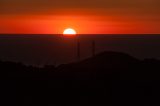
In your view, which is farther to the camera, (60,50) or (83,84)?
(60,50)

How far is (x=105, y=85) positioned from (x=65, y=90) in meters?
1.96

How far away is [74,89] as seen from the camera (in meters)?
29.0

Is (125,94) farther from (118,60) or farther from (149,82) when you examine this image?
(118,60)

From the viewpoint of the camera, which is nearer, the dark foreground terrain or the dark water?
the dark foreground terrain

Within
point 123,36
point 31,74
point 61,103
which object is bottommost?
point 61,103

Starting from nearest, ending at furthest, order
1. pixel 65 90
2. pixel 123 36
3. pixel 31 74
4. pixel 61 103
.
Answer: pixel 61 103 → pixel 65 90 → pixel 31 74 → pixel 123 36

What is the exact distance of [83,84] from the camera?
29.6m

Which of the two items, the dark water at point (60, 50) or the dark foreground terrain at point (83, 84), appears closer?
the dark foreground terrain at point (83, 84)

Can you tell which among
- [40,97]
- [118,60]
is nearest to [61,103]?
[40,97]

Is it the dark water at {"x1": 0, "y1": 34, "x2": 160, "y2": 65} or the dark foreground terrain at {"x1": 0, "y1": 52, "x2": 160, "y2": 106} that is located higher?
the dark water at {"x1": 0, "y1": 34, "x2": 160, "y2": 65}

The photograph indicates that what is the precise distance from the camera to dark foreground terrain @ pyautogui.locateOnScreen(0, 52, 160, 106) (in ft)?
90.4

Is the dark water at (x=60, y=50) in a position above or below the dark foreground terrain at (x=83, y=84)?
above

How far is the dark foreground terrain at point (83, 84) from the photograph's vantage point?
90.4 ft

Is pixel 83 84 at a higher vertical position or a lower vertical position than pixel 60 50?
lower
